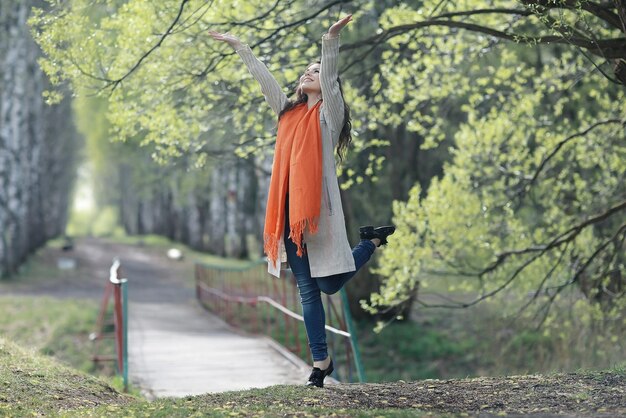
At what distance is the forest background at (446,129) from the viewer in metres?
8.85

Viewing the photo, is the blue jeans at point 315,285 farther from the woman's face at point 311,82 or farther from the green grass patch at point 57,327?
the green grass patch at point 57,327

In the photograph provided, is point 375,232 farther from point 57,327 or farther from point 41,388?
point 57,327

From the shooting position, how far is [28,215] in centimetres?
3025

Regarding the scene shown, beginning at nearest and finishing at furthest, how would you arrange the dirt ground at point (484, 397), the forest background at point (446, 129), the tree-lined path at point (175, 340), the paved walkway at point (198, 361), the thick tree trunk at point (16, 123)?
the dirt ground at point (484, 397)
the forest background at point (446, 129)
the paved walkway at point (198, 361)
the tree-lined path at point (175, 340)
the thick tree trunk at point (16, 123)

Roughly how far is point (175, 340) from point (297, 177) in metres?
10.0

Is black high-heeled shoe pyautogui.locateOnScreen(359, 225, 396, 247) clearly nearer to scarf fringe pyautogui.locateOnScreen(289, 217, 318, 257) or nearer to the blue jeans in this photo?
the blue jeans

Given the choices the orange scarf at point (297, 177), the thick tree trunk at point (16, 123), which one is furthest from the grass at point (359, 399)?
the thick tree trunk at point (16, 123)

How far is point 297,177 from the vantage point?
5695 millimetres

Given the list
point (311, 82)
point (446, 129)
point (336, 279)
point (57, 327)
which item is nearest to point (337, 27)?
point (311, 82)

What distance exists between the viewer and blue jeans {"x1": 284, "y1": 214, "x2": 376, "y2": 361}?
232 inches

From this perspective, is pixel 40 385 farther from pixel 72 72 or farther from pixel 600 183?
pixel 600 183

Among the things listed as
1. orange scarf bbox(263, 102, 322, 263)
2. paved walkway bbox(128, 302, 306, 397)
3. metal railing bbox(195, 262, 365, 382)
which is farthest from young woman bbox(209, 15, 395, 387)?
metal railing bbox(195, 262, 365, 382)

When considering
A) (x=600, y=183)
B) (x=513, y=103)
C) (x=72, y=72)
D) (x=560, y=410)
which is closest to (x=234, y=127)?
(x=72, y=72)

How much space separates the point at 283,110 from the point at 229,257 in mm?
33448
